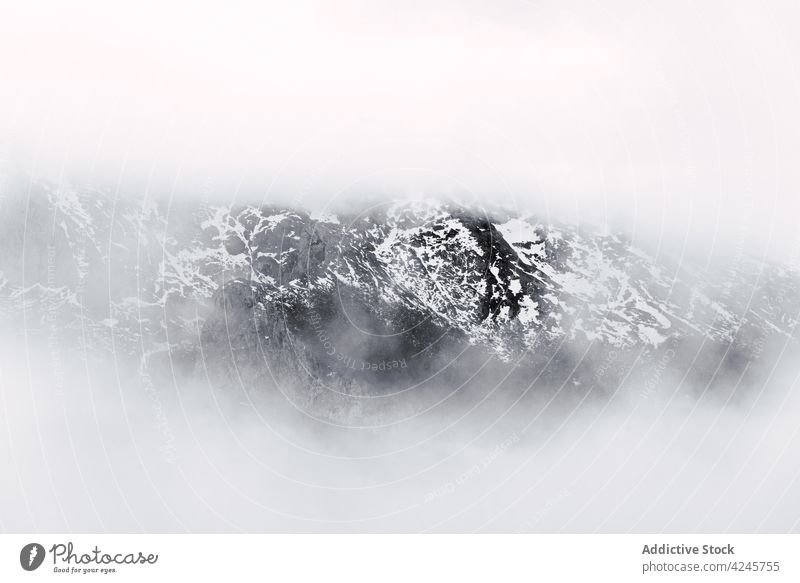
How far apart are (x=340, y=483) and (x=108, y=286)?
4226 cm

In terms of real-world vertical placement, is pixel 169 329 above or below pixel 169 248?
below

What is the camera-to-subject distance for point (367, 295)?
376 ft

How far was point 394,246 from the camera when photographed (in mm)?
113812

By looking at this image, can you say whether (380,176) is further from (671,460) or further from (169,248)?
(671,460)

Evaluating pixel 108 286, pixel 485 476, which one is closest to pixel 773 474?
pixel 485 476
